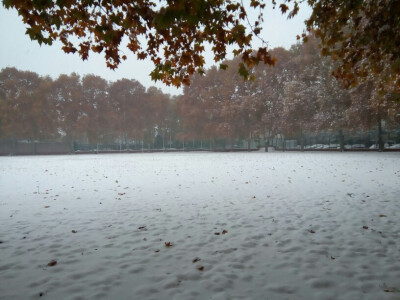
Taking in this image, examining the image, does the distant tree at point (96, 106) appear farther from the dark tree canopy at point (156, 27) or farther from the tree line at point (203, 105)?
the dark tree canopy at point (156, 27)

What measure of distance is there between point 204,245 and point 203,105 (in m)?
A: 44.4

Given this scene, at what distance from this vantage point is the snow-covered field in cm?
320

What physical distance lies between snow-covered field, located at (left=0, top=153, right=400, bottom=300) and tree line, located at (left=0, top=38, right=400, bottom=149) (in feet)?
75.4

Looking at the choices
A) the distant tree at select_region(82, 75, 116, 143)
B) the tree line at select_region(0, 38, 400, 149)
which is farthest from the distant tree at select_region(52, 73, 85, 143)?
the distant tree at select_region(82, 75, 116, 143)

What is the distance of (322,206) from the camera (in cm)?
683

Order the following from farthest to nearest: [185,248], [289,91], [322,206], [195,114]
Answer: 1. [195,114]
2. [289,91]
3. [322,206]
4. [185,248]

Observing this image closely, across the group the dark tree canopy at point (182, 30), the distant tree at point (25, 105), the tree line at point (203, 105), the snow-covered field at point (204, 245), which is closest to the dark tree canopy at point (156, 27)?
the dark tree canopy at point (182, 30)

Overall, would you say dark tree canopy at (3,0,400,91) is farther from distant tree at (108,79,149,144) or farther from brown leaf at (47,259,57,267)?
distant tree at (108,79,149,144)

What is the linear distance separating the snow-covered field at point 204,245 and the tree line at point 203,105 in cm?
2298

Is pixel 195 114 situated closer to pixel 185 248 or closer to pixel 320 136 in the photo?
pixel 320 136

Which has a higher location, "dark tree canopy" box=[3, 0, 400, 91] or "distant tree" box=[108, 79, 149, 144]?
"distant tree" box=[108, 79, 149, 144]

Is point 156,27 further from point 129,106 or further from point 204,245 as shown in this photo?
point 129,106

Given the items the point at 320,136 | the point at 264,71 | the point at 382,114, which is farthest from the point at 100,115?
the point at 382,114

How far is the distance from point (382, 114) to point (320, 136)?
59.5 ft
